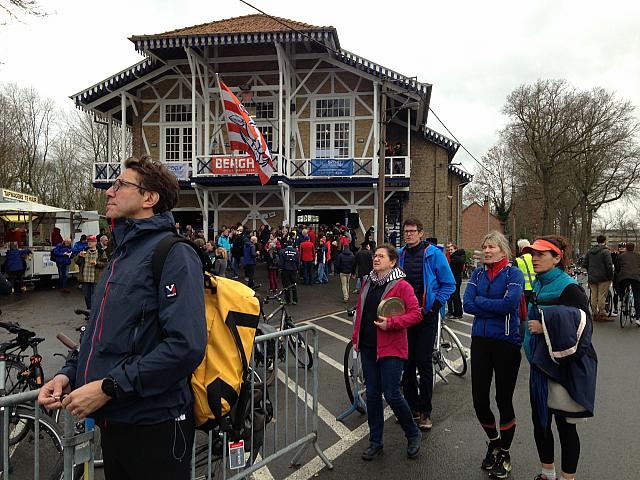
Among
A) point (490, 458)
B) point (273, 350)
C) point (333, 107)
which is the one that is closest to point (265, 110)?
point (333, 107)

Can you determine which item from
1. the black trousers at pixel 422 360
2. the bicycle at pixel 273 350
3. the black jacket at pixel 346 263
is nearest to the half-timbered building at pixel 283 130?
the black jacket at pixel 346 263

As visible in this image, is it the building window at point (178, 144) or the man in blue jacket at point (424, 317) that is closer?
the man in blue jacket at point (424, 317)

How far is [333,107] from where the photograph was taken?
23766 millimetres

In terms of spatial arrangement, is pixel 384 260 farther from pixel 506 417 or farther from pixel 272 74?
pixel 272 74

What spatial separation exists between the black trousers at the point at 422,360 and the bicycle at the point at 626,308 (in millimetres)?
8192

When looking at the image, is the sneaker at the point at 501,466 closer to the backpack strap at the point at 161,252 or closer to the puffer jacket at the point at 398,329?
the puffer jacket at the point at 398,329

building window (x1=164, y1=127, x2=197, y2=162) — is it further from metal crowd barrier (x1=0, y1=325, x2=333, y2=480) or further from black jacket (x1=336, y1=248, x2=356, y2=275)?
metal crowd barrier (x1=0, y1=325, x2=333, y2=480)

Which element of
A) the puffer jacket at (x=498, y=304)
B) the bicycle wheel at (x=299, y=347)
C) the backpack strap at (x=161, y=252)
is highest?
the backpack strap at (x=161, y=252)

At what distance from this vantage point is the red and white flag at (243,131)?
1705cm

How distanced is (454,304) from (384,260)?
25.9 ft

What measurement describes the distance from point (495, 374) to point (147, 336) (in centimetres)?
300

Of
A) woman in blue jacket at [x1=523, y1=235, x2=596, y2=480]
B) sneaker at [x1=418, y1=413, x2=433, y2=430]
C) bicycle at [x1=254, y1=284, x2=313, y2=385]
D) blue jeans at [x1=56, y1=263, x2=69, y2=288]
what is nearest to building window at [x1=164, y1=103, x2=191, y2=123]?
blue jeans at [x1=56, y1=263, x2=69, y2=288]

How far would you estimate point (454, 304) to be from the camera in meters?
11.6

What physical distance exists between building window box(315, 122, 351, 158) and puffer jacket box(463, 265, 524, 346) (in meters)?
20.1
